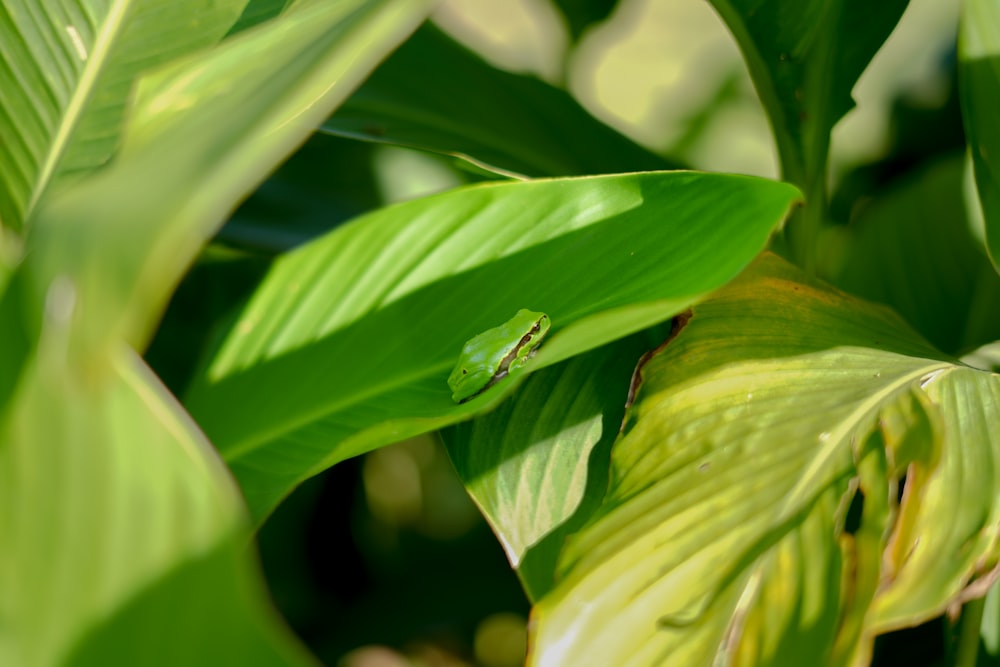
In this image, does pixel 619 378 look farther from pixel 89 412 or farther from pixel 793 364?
pixel 89 412

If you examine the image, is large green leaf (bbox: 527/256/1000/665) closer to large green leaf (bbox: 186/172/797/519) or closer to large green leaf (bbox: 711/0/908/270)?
large green leaf (bbox: 186/172/797/519)

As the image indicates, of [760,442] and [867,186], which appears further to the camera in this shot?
[867,186]

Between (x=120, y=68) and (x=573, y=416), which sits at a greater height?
(x=120, y=68)

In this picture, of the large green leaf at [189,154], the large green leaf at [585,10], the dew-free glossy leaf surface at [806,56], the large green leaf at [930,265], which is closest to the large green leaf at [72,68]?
the large green leaf at [189,154]

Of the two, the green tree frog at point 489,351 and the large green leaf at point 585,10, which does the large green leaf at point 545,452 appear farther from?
the large green leaf at point 585,10

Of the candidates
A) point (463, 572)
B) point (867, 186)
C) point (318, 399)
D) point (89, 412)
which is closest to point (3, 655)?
point (89, 412)

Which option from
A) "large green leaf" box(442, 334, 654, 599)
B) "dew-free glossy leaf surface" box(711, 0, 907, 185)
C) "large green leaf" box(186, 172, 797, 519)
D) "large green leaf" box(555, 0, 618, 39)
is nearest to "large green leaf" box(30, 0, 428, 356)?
"large green leaf" box(186, 172, 797, 519)

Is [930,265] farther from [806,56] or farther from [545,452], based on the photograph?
[545,452]
